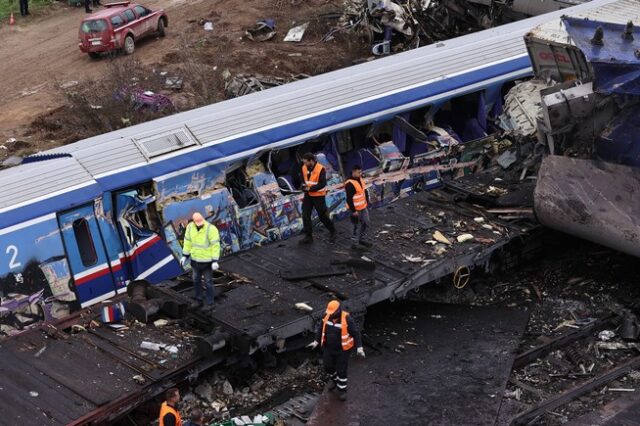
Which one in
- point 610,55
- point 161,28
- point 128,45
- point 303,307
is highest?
point 610,55

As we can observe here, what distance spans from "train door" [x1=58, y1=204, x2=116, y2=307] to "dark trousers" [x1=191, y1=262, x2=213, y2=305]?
162cm

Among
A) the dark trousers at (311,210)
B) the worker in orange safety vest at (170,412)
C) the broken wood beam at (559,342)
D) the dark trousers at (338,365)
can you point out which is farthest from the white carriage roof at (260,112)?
the broken wood beam at (559,342)

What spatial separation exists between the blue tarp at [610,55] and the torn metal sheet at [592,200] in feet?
3.49

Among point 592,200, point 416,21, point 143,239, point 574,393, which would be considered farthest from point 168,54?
point 574,393

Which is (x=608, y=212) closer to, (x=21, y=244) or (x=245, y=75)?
(x=21, y=244)

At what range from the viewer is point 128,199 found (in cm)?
1254

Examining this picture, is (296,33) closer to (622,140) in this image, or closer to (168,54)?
(168,54)

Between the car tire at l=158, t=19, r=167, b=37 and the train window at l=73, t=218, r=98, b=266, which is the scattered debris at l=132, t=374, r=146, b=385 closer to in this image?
the train window at l=73, t=218, r=98, b=266

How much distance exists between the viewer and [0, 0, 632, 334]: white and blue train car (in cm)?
1186

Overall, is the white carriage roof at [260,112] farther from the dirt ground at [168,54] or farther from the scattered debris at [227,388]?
the dirt ground at [168,54]

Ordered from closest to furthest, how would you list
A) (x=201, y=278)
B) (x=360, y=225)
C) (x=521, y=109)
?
(x=201, y=278)
(x=360, y=225)
(x=521, y=109)

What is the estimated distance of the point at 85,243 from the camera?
12.2 meters

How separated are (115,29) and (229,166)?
1481 centimetres

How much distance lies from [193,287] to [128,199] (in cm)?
158
